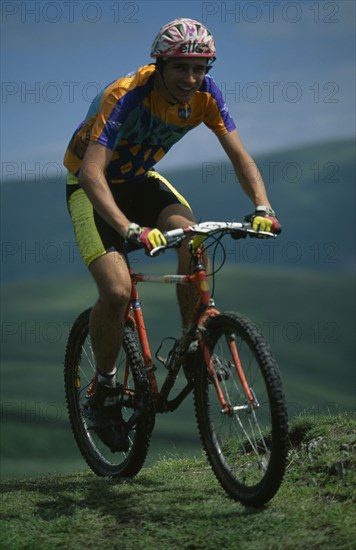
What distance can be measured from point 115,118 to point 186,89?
465 mm

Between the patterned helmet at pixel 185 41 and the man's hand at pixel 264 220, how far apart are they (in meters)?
0.98

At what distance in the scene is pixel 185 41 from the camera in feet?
20.2

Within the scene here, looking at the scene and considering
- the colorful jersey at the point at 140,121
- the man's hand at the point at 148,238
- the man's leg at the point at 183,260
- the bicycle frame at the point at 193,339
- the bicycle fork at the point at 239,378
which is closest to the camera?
the man's hand at the point at 148,238

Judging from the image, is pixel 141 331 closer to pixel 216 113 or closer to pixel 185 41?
pixel 216 113

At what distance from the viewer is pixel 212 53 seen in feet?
20.5

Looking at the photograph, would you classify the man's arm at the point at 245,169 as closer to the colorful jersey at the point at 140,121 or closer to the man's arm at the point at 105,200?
the colorful jersey at the point at 140,121

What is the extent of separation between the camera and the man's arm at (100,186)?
19.8 ft

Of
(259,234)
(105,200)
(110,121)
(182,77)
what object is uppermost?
(182,77)

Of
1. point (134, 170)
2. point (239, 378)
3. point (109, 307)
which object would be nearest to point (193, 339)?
point (239, 378)

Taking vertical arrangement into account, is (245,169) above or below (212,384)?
above

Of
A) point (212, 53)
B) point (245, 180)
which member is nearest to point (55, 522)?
point (245, 180)

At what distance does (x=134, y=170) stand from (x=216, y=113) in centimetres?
68

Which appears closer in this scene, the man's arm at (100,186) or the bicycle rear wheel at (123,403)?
the man's arm at (100,186)

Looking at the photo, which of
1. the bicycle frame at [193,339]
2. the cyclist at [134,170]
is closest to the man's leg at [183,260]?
the cyclist at [134,170]
